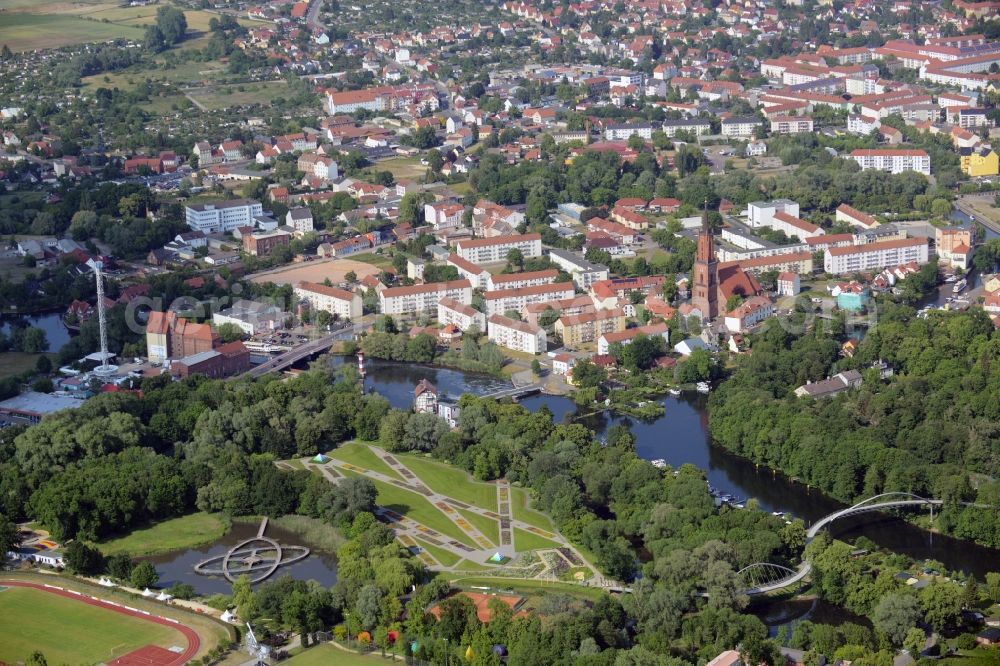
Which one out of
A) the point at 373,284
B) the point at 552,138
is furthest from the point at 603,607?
the point at 552,138

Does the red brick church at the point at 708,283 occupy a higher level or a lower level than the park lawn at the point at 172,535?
higher

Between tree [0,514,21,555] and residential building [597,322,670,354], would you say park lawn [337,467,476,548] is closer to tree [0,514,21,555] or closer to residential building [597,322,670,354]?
tree [0,514,21,555]

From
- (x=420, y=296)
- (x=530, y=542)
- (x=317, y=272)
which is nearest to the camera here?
(x=530, y=542)

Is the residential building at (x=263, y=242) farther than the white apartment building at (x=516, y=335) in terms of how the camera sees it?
Yes

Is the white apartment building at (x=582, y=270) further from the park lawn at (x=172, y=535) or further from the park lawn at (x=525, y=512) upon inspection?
the park lawn at (x=172, y=535)

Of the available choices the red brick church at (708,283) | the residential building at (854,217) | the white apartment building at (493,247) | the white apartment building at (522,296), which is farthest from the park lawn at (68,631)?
the residential building at (854,217)

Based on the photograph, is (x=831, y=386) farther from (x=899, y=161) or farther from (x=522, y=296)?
(x=899, y=161)

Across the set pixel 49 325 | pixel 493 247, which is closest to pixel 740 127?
pixel 493 247
